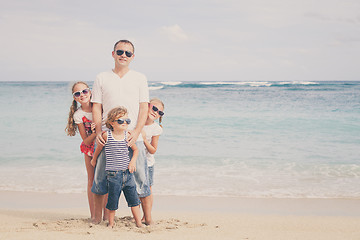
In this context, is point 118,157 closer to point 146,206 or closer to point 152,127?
point 152,127

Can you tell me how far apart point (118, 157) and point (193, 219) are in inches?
61.5

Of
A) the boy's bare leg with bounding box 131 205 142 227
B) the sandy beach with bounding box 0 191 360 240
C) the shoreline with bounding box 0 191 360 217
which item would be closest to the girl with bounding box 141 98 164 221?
the boy's bare leg with bounding box 131 205 142 227

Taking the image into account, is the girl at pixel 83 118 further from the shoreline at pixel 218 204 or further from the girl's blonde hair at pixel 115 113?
the shoreline at pixel 218 204

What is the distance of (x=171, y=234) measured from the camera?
3.45 m

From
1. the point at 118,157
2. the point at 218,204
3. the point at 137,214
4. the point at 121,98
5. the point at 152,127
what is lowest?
the point at 218,204

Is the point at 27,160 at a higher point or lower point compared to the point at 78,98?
lower

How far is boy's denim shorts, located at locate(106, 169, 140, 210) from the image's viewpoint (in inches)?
129

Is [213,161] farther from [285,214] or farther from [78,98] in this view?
[78,98]

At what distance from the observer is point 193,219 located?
4.28 m

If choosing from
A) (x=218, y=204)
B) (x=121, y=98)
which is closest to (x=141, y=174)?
(x=121, y=98)

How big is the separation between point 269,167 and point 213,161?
1.20 metres

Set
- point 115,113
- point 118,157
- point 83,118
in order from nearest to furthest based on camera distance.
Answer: point 115,113
point 118,157
point 83,118

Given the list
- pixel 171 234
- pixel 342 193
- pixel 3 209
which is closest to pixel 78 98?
pixel 171 234

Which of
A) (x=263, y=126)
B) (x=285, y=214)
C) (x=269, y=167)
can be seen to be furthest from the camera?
(x=263, y=126)
